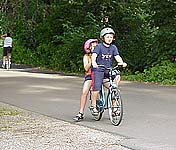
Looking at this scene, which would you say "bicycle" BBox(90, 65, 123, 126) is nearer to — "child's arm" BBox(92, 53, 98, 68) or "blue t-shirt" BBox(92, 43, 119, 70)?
"blue t-shirt" BBox(92, 43, 119, 70)

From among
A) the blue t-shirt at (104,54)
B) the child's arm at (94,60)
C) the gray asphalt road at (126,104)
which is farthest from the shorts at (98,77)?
the gray asphalt road at (126,104)

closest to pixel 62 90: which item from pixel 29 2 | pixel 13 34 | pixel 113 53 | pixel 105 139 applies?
pixel 113 53

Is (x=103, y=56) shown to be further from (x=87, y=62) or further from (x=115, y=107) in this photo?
(x=115, y=107)

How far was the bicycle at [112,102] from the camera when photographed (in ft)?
30.5

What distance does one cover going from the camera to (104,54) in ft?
31.1

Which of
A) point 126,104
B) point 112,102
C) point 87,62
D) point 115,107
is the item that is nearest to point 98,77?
point 87,62

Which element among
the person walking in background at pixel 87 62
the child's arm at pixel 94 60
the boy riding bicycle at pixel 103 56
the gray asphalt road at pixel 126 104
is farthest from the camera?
the person walking in background at pixel 87 62

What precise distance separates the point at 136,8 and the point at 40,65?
24.0ft

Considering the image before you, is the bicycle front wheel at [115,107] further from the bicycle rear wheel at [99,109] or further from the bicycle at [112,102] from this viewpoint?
the bicycle rear wheel at [99,109]

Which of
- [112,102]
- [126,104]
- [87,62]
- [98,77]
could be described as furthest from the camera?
[126,104]

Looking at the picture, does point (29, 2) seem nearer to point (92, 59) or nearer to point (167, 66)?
point (167, 66)

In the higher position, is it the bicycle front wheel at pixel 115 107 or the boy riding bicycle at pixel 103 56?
the boy riding bicycle at pixel 103 56

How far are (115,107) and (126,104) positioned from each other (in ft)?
9.36

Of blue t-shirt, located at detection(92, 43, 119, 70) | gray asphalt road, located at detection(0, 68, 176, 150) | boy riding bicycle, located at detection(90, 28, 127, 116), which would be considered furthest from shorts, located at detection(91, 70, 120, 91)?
gray asphalt road, located at detection(0, 68, 176, 150)
